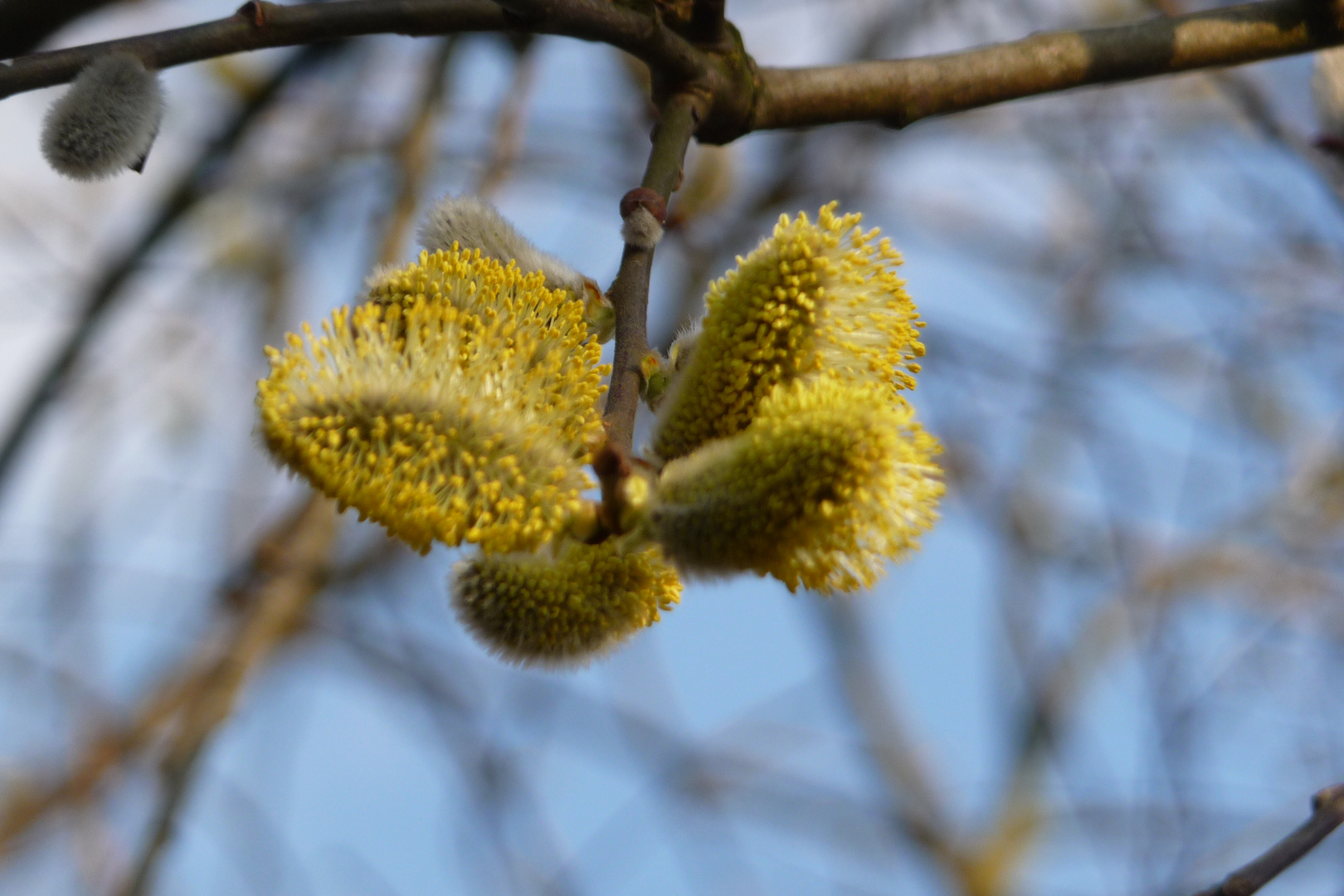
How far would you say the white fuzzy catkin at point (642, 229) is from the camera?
1.42 meters

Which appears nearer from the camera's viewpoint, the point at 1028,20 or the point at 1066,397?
the point at 1028,20

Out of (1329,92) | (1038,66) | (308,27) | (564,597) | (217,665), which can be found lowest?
(217,665)

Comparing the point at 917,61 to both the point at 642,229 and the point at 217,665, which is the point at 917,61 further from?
the point at 217,665

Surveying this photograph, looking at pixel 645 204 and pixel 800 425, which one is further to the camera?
pixel 645 204

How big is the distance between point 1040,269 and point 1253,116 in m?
3.12

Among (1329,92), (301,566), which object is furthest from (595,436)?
(301,566)

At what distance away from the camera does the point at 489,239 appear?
154cm

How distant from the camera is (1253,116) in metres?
2.71

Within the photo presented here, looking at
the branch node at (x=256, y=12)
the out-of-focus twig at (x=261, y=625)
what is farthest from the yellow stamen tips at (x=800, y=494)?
the out-of-focus twig at (x=261, y=625)

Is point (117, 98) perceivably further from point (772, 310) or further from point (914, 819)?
point (914, 819)

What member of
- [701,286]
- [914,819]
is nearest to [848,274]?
[701,286]

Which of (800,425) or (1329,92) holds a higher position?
(800,425)

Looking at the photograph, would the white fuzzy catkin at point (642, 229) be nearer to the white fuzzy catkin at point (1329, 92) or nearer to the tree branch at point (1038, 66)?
the tree branch at point (1038, 66)

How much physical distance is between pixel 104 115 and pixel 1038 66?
135 centimetres
